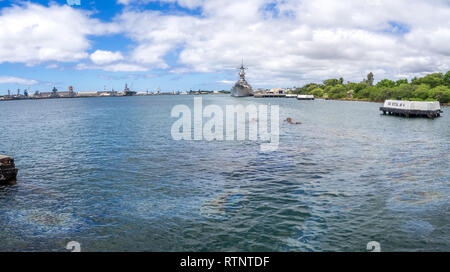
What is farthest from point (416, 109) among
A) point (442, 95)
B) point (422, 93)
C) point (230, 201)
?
point (230, 201)

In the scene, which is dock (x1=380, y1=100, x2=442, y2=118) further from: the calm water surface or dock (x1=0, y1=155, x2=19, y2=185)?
dock (x1=0, y1=155, x2=19, y2=185)

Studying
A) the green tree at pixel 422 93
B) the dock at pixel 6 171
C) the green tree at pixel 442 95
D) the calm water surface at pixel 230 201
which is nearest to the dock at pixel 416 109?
the calm water surface at pixel 230 201

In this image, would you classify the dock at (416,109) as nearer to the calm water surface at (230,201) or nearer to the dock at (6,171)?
the calm water surface at (230,201)

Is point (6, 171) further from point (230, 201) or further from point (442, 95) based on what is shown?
point (442, 95)

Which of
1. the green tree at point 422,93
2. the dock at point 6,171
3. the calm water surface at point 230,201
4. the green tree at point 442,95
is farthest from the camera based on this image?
the green tree at point 422,93

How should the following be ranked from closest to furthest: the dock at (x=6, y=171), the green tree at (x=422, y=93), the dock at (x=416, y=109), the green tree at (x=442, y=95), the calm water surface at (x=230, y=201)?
1. the calm water surface at (x=230, y=201)
2. the dock at (x=6, y=171)
3. the dock at (x=416, y=109)
4. the green tree at (x=442, y=95)
5. the green tree at (x=422, y=93)

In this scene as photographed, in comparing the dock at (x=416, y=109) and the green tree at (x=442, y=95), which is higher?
the green tree at (x=442, y=95)

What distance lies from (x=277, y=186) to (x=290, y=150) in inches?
699

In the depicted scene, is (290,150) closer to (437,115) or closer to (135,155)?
(135,155)

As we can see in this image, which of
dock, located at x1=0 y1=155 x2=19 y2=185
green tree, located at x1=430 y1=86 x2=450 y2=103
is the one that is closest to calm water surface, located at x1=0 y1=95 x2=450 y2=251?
dock, located at x1=0 y1=155 x2=19 y2=185

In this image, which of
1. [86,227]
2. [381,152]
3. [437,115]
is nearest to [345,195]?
[86,227]

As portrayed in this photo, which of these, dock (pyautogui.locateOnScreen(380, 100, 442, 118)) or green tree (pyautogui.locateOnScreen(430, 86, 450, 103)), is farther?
green tree (pyautogui.locateOnScreen(430, 86, 450, 103))

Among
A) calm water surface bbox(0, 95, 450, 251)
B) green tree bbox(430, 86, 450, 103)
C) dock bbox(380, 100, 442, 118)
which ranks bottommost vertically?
calm water surface bbox(0, 95, 450, 251)

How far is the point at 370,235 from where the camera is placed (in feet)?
55.9
